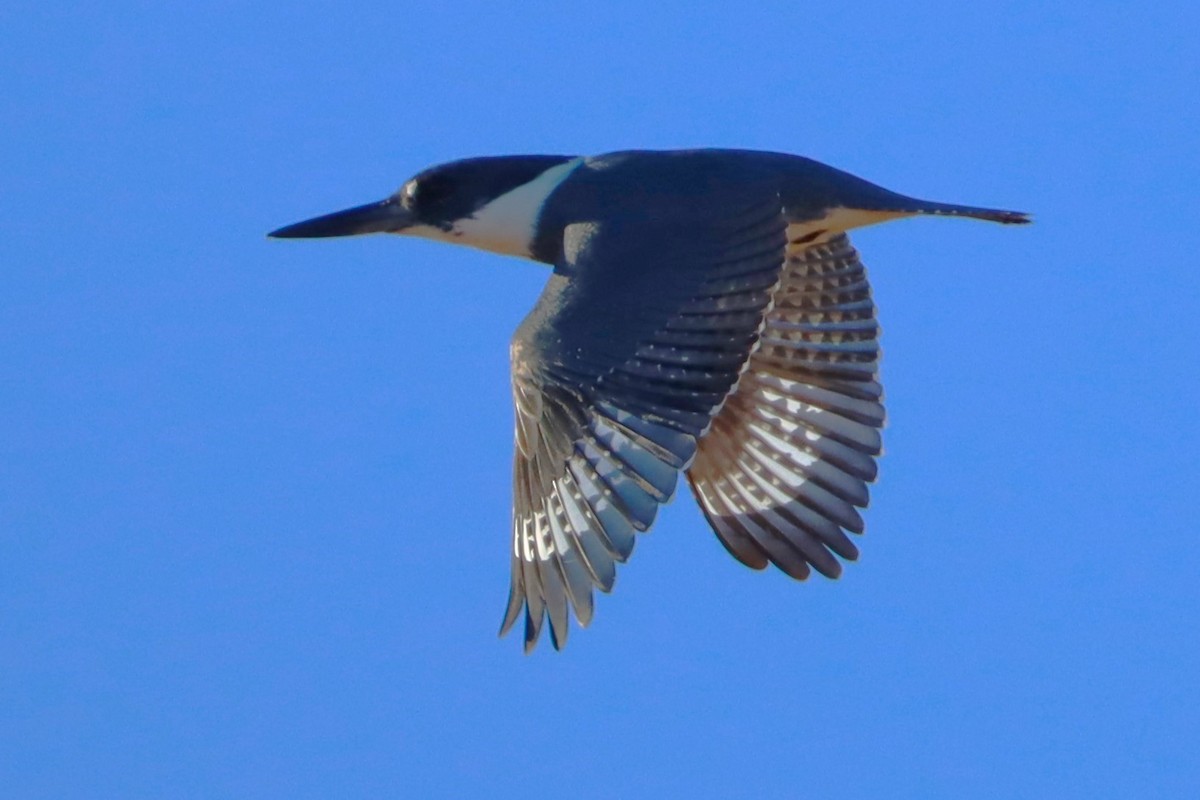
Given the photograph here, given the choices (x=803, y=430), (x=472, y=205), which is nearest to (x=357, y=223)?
(x=472, y=205)

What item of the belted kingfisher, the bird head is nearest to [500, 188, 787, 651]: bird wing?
the belted kingfisher

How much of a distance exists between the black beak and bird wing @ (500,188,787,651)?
1.23m

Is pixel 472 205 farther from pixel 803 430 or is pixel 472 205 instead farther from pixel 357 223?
pixel 803 430

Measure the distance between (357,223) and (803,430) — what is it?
5.01 feet

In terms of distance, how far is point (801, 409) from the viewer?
23.2 feet

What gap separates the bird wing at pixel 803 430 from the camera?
6.88 meters

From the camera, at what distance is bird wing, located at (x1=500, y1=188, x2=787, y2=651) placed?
5.67 m

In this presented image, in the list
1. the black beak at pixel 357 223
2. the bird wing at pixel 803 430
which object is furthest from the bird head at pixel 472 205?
the bird wing at pixel 803 430

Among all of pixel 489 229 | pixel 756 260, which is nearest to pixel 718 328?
pixel 756 260

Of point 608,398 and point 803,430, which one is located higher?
point 803,430

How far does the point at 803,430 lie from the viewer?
23.1ft

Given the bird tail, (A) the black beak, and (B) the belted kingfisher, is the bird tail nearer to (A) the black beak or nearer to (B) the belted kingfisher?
(B) the belted kingfisher

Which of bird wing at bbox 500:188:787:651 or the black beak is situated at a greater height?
the black beak

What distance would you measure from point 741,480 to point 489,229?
1.05 m
